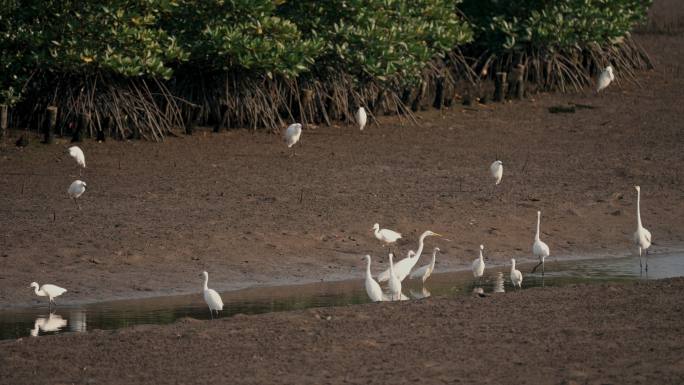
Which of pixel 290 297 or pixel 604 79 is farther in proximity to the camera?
pixel 604 79

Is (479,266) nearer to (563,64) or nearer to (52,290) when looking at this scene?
(52,290)

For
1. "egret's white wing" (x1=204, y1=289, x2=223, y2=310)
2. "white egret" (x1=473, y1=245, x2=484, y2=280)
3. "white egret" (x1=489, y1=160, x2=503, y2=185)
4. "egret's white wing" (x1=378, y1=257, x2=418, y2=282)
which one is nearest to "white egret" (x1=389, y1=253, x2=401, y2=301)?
"egret's white wing" (x1=378, y1=257, x2=418, y2=282)

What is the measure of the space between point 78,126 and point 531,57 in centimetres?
1019

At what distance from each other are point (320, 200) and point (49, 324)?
18.7 feet

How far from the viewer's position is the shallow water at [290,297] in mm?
11602

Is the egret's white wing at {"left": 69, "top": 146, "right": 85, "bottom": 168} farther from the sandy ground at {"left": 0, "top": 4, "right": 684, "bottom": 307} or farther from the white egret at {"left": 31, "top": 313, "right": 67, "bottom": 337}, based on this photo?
the white egret at {"left": 31, "top": 313, "right": 67, "bottom": 337}

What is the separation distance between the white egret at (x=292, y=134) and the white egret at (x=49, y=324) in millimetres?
7658

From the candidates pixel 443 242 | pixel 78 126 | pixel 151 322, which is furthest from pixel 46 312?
pixel 78 126

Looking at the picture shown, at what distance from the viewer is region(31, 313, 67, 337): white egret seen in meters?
11.3

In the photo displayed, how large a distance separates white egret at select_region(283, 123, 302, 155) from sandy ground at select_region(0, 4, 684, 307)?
11.0 inches

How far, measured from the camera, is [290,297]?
12836 mm

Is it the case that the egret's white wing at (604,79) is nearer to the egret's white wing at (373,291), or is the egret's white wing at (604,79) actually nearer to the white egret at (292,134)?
the white egret at (292,134)

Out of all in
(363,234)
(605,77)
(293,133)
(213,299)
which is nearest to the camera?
(213,299)

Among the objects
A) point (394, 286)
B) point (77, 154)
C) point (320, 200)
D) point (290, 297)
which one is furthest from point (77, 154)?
point (394, 286)
